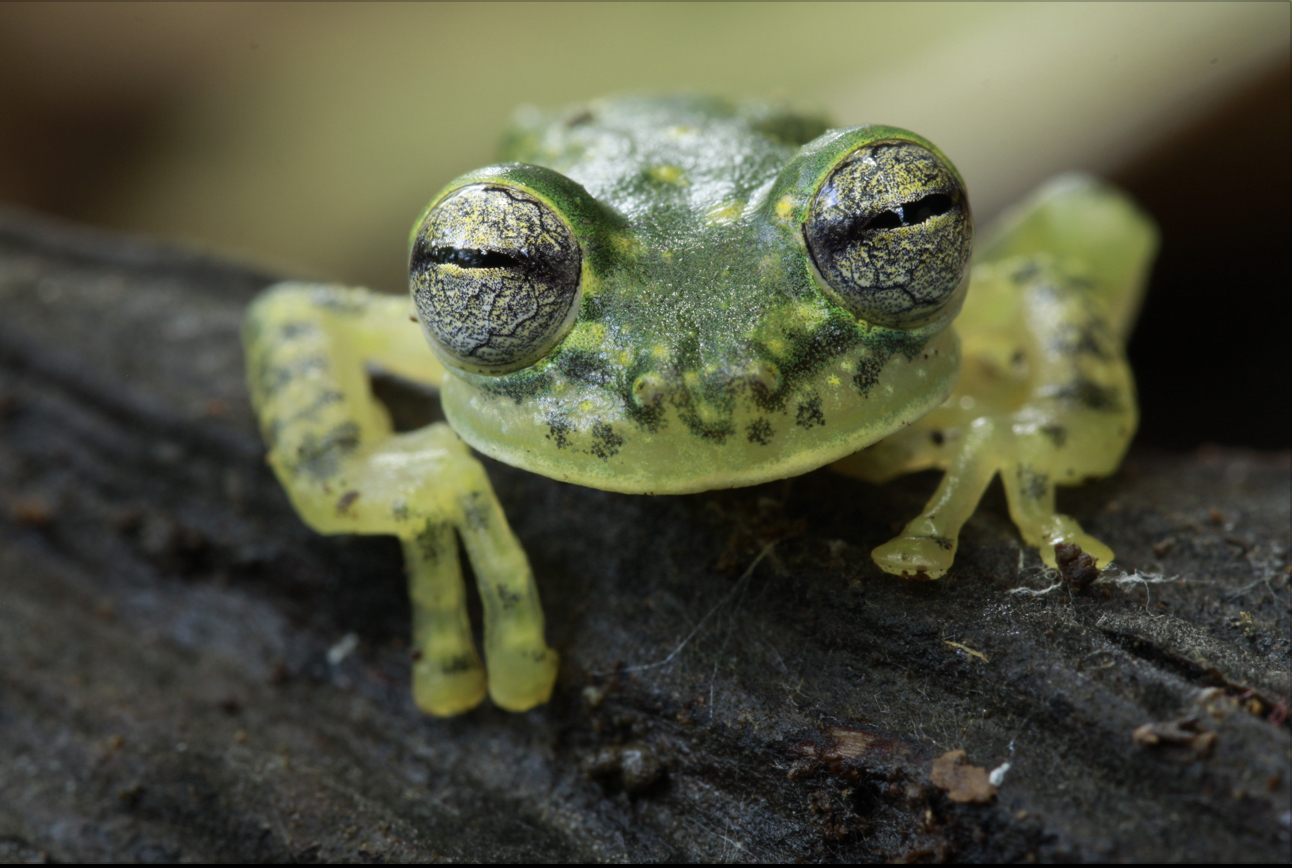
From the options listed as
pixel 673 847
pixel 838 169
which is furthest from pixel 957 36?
pixel 673 847

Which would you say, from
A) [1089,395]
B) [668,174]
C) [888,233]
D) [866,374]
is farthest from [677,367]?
[1089,395]

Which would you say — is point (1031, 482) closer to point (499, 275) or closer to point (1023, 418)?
point (1023, 418)

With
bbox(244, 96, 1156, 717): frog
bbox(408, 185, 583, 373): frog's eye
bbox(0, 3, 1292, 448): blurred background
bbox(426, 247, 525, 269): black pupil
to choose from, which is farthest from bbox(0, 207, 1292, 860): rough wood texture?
bbox(0, 3, 1292, 448): blurred background

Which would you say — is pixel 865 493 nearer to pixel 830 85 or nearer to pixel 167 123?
pixel 830 85

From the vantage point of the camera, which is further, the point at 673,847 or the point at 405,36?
the point at 405,36

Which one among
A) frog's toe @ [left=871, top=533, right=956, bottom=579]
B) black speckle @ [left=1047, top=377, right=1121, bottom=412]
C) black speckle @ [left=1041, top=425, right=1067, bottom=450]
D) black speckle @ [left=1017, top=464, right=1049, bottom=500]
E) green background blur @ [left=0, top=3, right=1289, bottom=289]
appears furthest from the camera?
green background blur @ [left=0, top=3, right=1289, bottom=289]

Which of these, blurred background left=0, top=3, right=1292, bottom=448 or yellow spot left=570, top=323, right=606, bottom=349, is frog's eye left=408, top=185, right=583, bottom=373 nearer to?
yellow spot left=570, top=323, right=606, bottom=349

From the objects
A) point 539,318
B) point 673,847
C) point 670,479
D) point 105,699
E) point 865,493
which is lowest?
point 105,699
